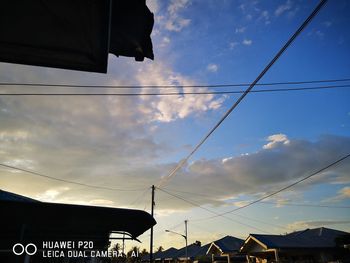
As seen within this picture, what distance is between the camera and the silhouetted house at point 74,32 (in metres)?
2.47

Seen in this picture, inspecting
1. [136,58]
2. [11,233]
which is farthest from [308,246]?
[136,58]

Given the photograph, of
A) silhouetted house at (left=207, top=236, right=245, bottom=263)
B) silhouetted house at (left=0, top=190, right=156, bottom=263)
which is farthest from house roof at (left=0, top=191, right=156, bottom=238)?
silhouetted house at (left=207, top=236, right=245, bottom=263)

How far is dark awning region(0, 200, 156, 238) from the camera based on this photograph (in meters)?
5.87

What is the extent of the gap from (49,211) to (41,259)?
3.21 metres

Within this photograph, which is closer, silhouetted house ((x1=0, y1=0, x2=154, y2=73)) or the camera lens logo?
silhouetted house ((x1=0, y1=0, x2=154, y2=73))

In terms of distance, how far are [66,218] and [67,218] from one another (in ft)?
0.08

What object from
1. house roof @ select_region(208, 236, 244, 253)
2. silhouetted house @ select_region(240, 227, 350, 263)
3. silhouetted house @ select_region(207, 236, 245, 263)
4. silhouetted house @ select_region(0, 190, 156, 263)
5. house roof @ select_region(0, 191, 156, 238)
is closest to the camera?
house roof @ select_region(0, 191, 156, 238)

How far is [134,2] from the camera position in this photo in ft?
8.50

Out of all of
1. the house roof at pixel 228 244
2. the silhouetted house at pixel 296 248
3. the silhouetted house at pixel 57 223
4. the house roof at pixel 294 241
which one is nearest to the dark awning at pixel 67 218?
the silhouetted house at pixel 57 223

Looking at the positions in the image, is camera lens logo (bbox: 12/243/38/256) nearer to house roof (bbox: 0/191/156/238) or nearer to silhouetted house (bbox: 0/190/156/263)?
silhouetted house (bbox: 0/190/156/263)

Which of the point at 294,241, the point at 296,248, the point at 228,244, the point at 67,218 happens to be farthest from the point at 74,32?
the point at 228,244

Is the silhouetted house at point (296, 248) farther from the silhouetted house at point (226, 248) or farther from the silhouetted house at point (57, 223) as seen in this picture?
the silhouetted house at point (57, 223)

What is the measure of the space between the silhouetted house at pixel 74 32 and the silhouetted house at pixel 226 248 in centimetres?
3562

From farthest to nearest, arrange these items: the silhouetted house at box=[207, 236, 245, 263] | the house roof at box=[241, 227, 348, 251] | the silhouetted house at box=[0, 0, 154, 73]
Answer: the silhouetted house at box=[207, 236, 245, 263], the house roof at box=[241, 227, 348, 251], the silhouetted house at box=[0, 0, 154, 73]
